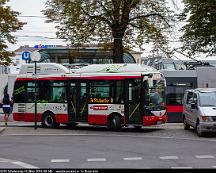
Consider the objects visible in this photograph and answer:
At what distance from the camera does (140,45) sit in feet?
112

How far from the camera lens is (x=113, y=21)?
1264 inches

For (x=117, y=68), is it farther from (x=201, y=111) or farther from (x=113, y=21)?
(x=113, y=21)

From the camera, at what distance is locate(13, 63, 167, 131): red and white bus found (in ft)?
71.7

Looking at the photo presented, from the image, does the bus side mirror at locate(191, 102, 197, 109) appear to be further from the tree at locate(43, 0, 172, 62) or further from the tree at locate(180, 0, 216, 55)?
the tree at locate(180, 0, 216, 55)

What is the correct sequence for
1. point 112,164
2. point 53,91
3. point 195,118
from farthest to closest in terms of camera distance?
point 53,91
point 195,118
point 112,164

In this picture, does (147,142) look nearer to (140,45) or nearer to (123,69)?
(123,69)

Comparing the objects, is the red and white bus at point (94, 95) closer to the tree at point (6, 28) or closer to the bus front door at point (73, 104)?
the bus front door at point (73, 104)

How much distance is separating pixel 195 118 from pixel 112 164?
8904mm

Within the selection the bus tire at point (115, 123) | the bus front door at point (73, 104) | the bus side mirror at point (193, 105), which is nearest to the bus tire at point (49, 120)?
the bus front door at point (73, 104)

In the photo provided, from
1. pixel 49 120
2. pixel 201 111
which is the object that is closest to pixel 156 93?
pixel 201 111

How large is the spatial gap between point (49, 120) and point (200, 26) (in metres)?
19.0

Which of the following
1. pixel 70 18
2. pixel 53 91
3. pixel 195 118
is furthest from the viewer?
pixel 70 18

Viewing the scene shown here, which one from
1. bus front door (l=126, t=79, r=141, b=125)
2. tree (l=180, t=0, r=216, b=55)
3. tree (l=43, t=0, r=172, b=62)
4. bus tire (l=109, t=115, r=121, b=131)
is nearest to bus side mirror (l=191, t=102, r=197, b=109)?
bus front door (l=126, t=79, r=141, b=125)

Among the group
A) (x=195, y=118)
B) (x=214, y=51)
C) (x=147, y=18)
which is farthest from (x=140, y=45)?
(x=195, y=118)
